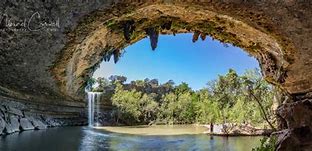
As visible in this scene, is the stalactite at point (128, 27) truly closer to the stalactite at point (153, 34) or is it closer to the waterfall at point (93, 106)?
the stalactite at point (153, 34)

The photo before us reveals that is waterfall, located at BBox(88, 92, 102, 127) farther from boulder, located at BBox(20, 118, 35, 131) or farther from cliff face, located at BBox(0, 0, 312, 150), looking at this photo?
cliff face, located at BBox(0, 0, 312, 150)

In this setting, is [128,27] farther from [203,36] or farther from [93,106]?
[93,106]

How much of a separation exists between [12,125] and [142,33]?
9045 mm

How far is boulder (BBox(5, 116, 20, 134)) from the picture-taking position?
15.6 metres

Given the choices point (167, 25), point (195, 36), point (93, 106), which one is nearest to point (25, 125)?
point (93, 106)

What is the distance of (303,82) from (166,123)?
25186 millimetres

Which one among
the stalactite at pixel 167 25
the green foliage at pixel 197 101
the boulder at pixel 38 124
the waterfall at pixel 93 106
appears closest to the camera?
the stalactite at pixel 167 25

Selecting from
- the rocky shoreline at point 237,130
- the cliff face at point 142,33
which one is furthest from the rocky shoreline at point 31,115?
the rocky shoreline at point 237,130

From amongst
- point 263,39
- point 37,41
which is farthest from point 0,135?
point 263,39

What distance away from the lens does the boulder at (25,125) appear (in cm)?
1764

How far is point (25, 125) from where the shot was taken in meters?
17.9

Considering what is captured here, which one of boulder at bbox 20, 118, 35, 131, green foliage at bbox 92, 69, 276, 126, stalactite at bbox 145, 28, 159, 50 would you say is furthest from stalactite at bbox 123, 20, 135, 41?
boulder at bbox 20, 118, 35, 131

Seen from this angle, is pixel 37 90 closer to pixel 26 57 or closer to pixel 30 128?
pixel 26 57

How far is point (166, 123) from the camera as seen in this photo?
1261 inches
